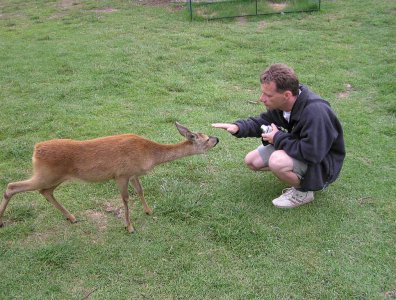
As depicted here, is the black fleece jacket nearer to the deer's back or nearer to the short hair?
the short hair

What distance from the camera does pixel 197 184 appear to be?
495 cm

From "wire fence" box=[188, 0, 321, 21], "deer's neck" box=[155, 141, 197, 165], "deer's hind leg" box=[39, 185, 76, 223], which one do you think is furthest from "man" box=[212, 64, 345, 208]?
"wire fence" box=[188, 0, 321, 21]

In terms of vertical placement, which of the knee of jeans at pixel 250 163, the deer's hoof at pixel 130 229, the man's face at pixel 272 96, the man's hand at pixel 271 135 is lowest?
the deer's hoof at pixel 130 229

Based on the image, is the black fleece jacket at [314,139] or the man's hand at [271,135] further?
the man's hand at [271,135]

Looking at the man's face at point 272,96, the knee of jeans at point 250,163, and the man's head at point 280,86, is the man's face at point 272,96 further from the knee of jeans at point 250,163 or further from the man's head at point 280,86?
the knee of jeans at point 250,163

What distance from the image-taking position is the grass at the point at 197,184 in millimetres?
3648

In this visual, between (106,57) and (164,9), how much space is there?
17.5ft

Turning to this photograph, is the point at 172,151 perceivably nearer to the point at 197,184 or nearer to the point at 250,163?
the point at 197,184

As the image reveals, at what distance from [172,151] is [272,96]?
1.09 meters

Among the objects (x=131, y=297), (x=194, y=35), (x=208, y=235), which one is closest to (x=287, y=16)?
(x=194, y=35)

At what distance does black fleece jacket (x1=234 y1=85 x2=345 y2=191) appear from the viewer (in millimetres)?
4043

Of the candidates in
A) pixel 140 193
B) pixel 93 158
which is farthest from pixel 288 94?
pixel 93 158

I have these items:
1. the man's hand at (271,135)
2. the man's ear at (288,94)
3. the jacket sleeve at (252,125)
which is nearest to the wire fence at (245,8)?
the jacket sleeve at (252,125)

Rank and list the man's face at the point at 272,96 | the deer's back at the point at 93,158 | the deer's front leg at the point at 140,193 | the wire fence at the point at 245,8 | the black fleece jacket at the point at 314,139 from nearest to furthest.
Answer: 1. the deer's back at the point at 93,158
2. the black fleece jacket at the point at 314,139
3. the man's face at the point at 272,96
4. the deer's front leg at the point at 140,193
5. the wire fence at the point at 245,8
